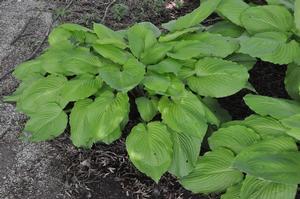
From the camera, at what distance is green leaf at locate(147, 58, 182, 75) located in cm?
304

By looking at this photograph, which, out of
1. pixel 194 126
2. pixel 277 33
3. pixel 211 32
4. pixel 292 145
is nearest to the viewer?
pixel 292 145

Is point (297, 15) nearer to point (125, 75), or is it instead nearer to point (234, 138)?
point (234, 138)

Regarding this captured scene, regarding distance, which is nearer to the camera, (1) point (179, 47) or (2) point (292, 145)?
(2) point (292, 145)

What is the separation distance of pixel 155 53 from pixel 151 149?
0.73 metres

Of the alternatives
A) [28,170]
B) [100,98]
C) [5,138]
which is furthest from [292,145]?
[5,138]

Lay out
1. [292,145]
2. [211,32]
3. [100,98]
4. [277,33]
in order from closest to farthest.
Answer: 1. [292,145]
2. [100,98]
3. [277,33]
4. [211,32]

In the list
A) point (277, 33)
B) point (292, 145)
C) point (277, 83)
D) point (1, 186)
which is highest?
point (277, 33)

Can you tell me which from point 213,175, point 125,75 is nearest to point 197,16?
point 125,75

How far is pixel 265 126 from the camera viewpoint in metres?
2.81

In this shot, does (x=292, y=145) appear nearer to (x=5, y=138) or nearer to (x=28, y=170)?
(x=28, y=170)

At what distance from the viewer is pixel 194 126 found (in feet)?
9.33

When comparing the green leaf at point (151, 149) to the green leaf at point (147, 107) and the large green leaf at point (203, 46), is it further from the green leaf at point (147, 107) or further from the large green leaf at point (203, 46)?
the large green leaf at point (203, 46)

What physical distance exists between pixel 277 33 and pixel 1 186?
2.20 metres

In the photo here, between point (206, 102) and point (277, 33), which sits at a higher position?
point (277, 33)
